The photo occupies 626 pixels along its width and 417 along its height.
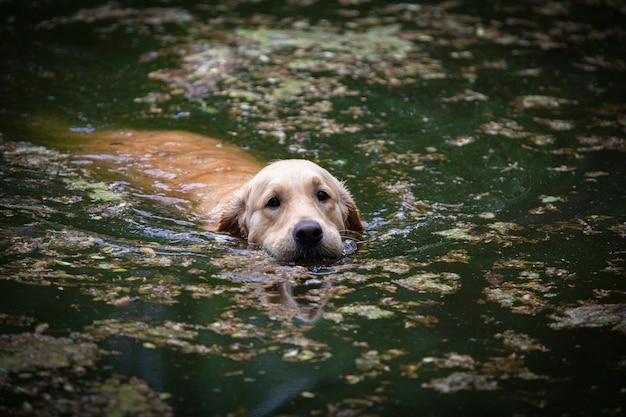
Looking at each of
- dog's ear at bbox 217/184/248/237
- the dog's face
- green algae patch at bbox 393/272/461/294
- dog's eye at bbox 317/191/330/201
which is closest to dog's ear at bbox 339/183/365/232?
the dog's face

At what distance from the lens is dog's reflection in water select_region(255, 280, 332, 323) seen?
5762 mm

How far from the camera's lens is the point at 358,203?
28.7 ft

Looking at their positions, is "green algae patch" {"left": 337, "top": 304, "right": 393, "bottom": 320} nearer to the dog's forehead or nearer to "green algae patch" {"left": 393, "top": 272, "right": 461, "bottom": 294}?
"green algae patch" {"left": 393, "top": 272, "right": 461, "bottom": 294}

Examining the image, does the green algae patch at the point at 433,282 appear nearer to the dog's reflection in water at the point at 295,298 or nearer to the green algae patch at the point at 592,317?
the dog's reflection in water at the point at 295,298

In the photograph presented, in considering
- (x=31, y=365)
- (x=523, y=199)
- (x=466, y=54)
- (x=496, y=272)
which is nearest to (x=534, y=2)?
(x=466, y=54)

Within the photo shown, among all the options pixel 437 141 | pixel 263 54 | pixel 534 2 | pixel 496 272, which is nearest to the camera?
pixel 496 272

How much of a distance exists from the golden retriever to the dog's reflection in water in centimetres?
53

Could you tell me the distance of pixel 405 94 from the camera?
1154cm

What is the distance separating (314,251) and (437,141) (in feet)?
13.0

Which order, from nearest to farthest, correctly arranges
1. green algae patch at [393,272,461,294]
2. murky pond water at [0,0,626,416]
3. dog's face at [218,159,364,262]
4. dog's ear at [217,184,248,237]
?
murky pond water at [0,0,626,416] < green algae patch at [393,272,461,294] < dog's face at [218,159,364,262] < dog's ear at [217,184,248,237]

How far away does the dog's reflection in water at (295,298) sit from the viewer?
5.76 metres

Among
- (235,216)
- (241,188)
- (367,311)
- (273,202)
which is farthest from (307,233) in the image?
(241,188)

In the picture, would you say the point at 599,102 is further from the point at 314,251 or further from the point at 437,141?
the point at 314,251

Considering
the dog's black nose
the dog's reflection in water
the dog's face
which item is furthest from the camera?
the dog's face
